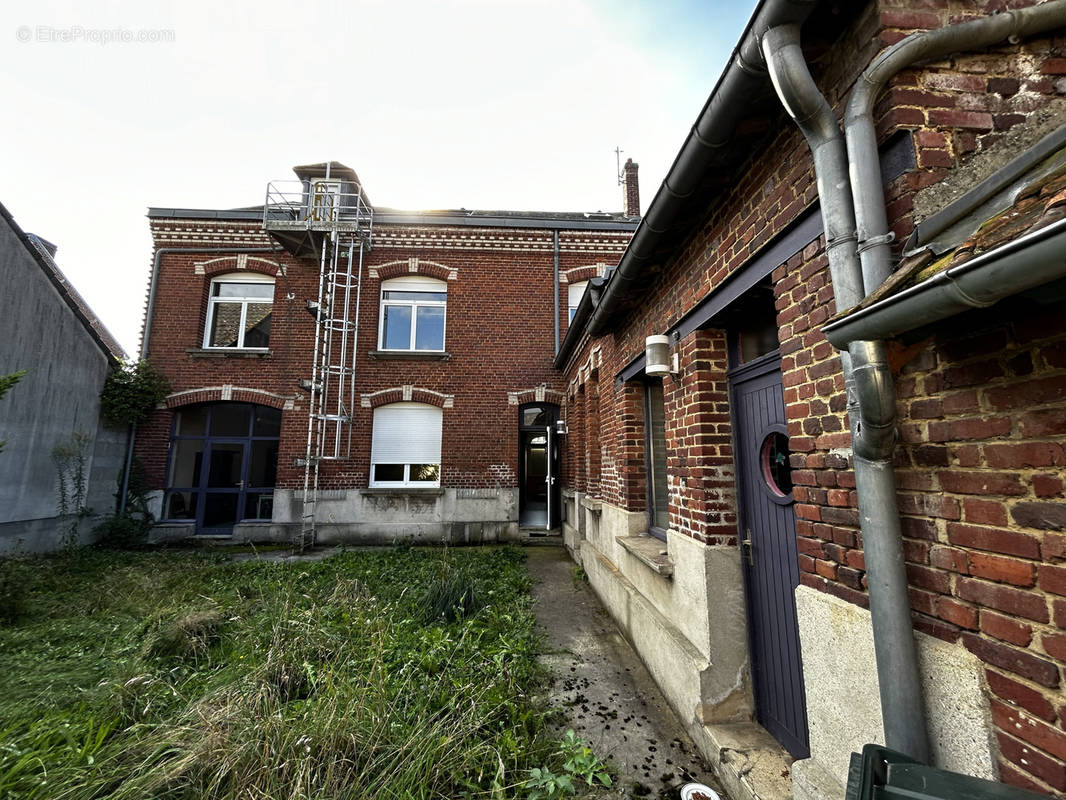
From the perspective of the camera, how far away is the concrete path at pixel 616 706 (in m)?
2.37

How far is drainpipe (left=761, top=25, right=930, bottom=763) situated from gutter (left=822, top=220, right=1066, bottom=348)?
0.87ft

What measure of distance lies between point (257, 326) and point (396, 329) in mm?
3301

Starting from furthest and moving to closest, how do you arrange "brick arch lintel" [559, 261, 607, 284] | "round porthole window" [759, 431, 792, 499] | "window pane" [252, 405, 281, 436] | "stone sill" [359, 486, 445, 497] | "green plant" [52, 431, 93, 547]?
"brick arch lintel" [559, 261, 607, 284] < "window pane" [252, 405, 281, 436] < "stone sill" [359, 486, 445, 497] < "green plant" [52, 431, 93, 547] < "round porthole window" [759, 431, 792, 499]

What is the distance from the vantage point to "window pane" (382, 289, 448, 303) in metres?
10.2

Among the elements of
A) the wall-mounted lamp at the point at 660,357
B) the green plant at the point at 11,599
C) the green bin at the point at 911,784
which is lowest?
the green plant at the point at 11,599

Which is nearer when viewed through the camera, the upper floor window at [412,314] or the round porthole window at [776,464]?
the round porthole window at [776,464]

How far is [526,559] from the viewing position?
7543mm

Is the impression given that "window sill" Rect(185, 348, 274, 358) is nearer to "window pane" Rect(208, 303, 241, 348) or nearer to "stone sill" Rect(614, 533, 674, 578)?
"window pane" Rect(208, 303, 241, 348)

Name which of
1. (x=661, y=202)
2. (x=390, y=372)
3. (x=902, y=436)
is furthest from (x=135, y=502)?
(x=902, y=436)

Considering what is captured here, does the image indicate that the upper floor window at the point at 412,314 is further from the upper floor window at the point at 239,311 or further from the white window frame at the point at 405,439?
the upper floor window at the point at 239,311

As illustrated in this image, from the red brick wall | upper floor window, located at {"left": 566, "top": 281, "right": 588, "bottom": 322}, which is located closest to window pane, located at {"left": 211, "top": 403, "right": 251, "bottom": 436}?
the red brick wall

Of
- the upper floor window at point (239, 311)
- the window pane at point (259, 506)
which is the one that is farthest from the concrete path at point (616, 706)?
the upper floor window at point (239, 311)

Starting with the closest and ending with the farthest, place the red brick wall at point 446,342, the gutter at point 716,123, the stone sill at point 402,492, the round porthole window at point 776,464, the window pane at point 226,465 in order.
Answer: the gutter at point 716,123 → the round porthole window at point 776,464 → the stone sill at point 402,492 → the red brick wall at point 446,342 → the window pane at point 226,465

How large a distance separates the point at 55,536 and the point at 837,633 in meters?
11.6
